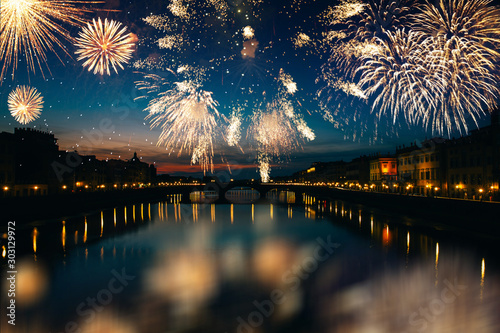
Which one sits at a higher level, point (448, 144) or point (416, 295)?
point (448, 144)

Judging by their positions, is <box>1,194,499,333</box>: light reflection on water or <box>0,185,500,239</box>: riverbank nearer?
<box>1,194,499,333</box>: light reflection on water

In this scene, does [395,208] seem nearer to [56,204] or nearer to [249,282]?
[249,282]

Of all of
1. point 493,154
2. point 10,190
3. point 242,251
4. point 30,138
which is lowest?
Result: point 242,251

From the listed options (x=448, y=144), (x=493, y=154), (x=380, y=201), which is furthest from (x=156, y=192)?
(x=493, y=154)

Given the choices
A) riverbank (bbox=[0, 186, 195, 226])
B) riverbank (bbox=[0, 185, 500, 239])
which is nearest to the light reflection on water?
riverbank (bbox=[0, 185, 500, 239])

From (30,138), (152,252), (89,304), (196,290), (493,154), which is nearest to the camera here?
(89,304)

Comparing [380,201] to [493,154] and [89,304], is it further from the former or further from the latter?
[89,304]

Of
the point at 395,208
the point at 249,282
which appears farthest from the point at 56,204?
the point at 395,208

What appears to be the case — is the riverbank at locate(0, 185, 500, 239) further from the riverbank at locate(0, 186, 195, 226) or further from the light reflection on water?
Result: the light reflection on water
